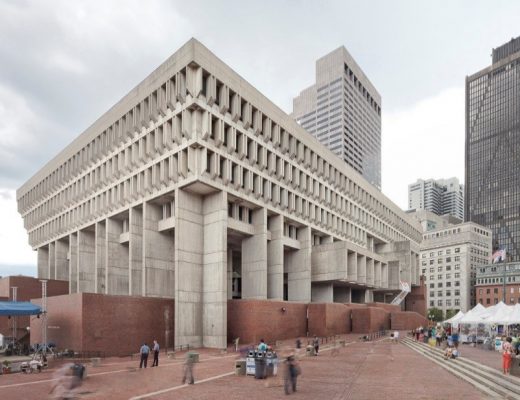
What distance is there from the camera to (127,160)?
55688mm

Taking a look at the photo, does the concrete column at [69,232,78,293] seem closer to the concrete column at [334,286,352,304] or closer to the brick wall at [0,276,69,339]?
the brick wall at [0,276,69,339]

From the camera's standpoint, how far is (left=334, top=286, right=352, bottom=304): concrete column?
76062 millimetres

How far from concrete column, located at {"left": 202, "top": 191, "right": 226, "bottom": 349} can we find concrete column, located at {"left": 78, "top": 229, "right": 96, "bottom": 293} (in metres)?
24.3

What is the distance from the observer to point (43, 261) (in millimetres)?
82000

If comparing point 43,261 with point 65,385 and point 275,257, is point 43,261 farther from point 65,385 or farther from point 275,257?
point 65,385

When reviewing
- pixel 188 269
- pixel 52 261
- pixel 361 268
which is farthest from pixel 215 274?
pixel 52 261

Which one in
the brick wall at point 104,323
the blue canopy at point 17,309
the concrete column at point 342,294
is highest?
the blue canopy at point 17,309

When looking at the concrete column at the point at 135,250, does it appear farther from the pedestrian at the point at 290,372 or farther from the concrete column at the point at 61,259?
the pedestrian at the point at 290,372

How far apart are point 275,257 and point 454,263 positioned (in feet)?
357

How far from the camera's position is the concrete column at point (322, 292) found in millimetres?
68688

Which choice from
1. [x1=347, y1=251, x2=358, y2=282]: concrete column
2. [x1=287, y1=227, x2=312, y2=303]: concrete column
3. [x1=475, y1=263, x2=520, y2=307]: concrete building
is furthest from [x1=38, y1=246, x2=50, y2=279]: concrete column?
[x1=475, y1=263, x2=520, y2=307]: concrete building

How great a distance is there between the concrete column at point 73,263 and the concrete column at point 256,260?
26.1 meters

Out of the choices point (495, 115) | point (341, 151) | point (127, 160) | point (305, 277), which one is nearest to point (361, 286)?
point (305, 277)

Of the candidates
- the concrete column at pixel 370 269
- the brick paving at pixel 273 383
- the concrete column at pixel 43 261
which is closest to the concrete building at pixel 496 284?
the concrete column at pixel 370 269
